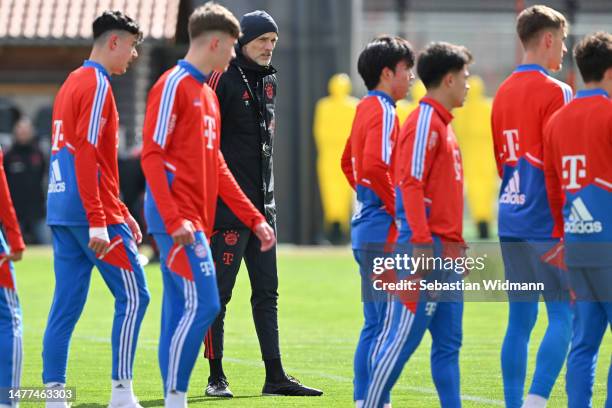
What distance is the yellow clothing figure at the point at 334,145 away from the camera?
2227 centimetres

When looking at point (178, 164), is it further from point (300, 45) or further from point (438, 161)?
point (300, 45)

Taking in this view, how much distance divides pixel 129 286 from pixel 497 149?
2.03 metres

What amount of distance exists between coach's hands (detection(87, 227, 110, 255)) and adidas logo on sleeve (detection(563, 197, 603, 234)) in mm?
2273

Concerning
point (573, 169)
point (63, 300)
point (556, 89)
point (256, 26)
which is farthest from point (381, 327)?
point (256, 26)

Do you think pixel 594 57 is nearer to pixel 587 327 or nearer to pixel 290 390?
pixel 587 327

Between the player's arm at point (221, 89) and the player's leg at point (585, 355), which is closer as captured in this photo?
the player's leg at point (585, 355)

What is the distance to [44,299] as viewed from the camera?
47.0 ft

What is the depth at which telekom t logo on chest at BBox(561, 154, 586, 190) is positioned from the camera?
21.0ft

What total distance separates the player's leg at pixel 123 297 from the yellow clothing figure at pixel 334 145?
1482cm

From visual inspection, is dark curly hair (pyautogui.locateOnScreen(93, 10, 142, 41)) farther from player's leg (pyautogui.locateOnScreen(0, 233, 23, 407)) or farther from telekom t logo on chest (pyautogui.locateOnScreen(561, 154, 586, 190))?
telekom t logo on chest (pyautogui.locateOnScreen(561, 154, 586, 190))

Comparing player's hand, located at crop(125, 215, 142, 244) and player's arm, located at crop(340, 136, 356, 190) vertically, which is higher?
player's arm, located at crop(340, 136, 356, 190)

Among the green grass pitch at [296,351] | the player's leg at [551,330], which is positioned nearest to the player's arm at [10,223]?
the green grass pitch at [296,351]

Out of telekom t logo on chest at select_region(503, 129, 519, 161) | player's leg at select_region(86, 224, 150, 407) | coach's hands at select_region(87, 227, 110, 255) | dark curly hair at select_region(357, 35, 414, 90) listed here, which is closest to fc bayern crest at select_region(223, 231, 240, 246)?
player's leg at select_region(86, 224, 150, 407)

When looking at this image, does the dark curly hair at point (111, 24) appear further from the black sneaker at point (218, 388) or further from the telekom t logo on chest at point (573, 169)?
the telekom t logo on chest at point (573, 169)
